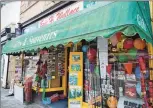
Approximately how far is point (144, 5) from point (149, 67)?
1172 mm

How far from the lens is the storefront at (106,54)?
382 cm

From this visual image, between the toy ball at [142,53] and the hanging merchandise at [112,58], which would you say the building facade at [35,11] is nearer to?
the hanging merchandise at [112,58]

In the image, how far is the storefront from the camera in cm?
382

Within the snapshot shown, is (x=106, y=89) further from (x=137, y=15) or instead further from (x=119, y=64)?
(x=137, y=15)

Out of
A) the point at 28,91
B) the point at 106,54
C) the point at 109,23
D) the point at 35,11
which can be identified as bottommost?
the point at 28,91

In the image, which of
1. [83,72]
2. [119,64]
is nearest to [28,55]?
[83,72]

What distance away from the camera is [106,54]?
5.56 meters

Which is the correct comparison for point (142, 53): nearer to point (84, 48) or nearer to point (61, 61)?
point (84, 48)

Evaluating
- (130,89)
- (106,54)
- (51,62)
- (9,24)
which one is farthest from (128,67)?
(9,24)

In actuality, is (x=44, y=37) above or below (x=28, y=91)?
above

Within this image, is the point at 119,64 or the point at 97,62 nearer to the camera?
the point at 119,64

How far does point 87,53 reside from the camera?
633 centimetres

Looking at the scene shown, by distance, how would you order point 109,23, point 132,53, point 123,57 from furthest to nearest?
point 123,57, point 132,53, point 109,23

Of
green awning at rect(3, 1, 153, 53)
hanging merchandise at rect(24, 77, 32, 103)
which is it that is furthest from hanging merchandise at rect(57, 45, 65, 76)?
green awning at rect(3, 1, 153, 53)
